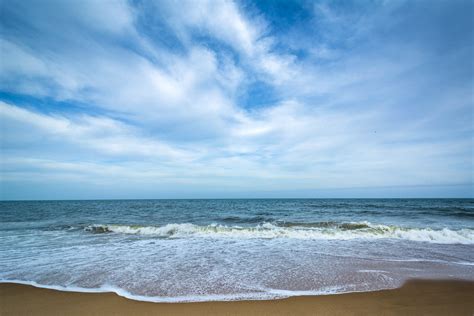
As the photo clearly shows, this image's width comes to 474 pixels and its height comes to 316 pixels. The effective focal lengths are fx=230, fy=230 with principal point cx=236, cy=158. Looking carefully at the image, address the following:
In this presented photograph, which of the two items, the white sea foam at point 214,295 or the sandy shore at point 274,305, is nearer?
the sandy shore at point 274,305

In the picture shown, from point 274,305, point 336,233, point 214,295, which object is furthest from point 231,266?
point 336,233

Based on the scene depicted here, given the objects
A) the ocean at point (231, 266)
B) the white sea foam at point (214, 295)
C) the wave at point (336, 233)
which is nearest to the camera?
the white sea foam at point (214, 295)

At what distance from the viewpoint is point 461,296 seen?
477 cm

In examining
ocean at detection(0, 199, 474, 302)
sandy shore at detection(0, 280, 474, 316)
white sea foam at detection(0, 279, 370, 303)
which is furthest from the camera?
ocean at detection(0, 199, 474, 302)

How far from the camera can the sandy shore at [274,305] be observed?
4062 mm

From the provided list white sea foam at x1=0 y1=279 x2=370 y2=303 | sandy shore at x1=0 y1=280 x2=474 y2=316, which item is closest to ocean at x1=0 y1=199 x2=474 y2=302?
white sea foam at x1=0 y1=279 x2=370 y2=303

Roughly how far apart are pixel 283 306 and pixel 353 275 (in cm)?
272

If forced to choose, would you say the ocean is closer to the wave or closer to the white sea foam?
the white sea foam

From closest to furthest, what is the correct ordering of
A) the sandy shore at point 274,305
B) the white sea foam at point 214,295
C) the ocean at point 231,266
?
the sandy shore at point 274,305, the white sea foam at point 214,295, the ocean at point 231,266

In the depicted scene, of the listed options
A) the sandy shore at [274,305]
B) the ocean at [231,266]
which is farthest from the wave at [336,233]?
the sandy shore at [274,305]

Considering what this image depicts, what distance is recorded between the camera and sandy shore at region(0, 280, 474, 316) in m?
4.06

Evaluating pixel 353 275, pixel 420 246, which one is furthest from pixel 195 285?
pixel 420 246

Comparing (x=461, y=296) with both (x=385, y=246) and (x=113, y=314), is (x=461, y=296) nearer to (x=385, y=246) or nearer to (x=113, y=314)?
(x=385, y=246)

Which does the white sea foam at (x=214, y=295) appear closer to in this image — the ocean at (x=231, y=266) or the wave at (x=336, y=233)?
the ocean at (x=231, y=266)
